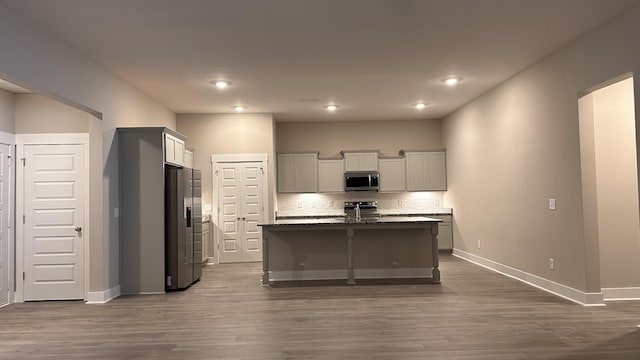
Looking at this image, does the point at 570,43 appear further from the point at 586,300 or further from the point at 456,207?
the point at 456,207

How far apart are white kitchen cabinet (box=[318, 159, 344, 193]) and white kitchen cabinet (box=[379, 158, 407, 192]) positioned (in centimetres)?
90

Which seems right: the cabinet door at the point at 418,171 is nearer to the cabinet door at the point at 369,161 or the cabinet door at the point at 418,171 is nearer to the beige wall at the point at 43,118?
the cabinet door at the point at 369,161

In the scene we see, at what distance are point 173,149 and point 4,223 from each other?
87.5 inches

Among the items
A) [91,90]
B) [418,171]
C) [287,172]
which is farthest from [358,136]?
[91,90]

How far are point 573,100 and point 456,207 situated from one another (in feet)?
14.4

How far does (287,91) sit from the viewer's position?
694 cm

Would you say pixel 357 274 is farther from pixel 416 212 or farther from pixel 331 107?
pixel 416 212

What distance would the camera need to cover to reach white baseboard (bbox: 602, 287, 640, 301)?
504cm

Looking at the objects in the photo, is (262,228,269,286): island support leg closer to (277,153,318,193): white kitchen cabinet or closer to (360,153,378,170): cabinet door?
(277,153,318,193): white kitchen cabinet

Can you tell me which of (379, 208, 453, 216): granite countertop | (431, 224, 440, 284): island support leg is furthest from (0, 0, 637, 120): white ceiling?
(379, 208, 453, 216): granite countertop

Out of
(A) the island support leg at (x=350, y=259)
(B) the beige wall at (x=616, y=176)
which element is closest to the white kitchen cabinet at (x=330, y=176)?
(A) the island support leg at (x=350, y=259)

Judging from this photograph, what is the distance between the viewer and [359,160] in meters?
9.63

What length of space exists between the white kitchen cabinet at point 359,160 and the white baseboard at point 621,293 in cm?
530

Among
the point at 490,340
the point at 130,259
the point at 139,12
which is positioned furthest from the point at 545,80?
the point at 130,259
